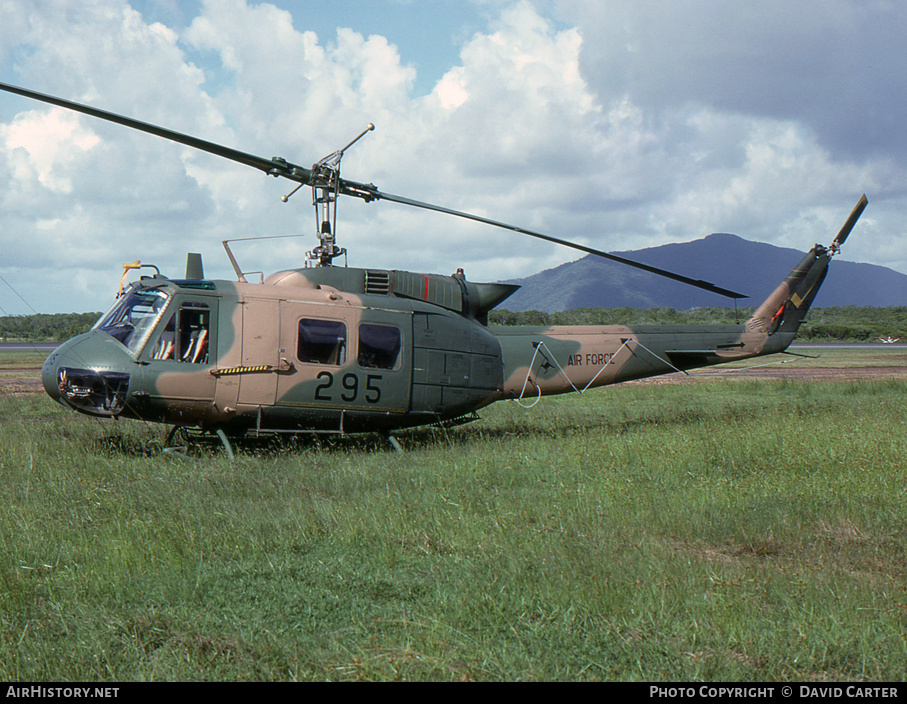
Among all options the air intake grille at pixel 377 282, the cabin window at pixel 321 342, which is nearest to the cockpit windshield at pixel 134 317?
the cabin window at pixel 321 342

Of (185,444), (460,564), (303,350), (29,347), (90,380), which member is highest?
(303,350)

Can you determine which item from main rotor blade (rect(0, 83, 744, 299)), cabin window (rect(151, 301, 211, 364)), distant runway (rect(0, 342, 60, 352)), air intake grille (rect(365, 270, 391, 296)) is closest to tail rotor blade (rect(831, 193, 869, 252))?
main rotor blade (rect(0, 83, 744, 299))

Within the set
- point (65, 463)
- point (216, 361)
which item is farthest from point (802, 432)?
point (65, 463)

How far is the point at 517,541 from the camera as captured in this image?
5.75m

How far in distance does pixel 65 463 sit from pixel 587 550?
273 inches

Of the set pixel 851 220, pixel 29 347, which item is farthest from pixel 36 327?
pixel 851 220

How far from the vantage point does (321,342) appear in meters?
10.2

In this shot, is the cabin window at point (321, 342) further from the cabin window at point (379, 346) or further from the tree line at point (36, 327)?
the tree line at point (36, 327)

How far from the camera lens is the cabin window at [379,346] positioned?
10.4 metres

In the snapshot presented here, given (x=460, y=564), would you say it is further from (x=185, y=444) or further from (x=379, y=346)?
(x=185, y=444)

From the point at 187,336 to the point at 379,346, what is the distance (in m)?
2.79

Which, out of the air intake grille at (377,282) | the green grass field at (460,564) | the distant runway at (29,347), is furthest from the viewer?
the distant runway at (29,347)

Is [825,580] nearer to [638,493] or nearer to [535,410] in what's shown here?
[638,493]

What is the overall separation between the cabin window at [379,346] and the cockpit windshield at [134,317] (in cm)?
286
